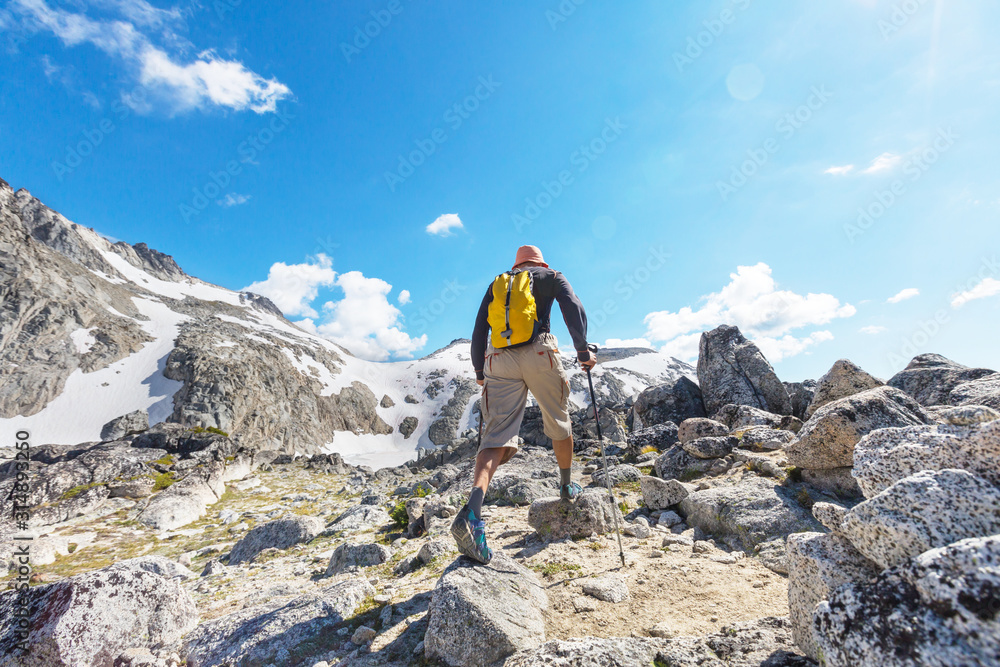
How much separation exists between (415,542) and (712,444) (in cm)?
683

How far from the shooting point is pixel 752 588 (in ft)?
12.5

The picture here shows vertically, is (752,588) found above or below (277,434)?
below

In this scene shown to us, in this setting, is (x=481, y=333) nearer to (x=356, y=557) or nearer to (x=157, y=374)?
(x=356, y=557)

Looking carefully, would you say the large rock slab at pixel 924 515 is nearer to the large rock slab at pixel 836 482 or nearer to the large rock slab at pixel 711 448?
the large rock slab at pixel 836 482

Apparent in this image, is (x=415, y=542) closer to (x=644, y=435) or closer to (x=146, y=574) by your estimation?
(x=146, y=574)

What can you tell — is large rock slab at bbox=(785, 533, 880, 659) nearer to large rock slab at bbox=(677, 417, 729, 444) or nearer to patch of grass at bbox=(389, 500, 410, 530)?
patch of grass at bbox=(389, 500, 410, 530)

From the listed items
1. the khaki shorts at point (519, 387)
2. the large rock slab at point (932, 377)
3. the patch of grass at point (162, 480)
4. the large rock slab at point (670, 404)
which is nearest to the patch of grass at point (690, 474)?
the khaki shorts at point (519, 387)

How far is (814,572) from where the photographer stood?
8.29 ft

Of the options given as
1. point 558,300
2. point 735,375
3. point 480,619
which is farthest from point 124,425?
point 480,619

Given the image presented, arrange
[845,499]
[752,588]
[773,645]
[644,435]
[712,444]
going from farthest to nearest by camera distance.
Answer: [644,435] → [712,444] → [845,499] → [752,588] → [773,645]

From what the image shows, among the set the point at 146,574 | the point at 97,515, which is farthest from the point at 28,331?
the point at 146,574

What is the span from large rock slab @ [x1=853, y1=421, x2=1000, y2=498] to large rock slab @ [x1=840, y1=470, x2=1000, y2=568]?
1.20ft

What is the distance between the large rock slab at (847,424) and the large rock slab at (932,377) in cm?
605

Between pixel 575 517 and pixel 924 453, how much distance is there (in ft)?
12.4
